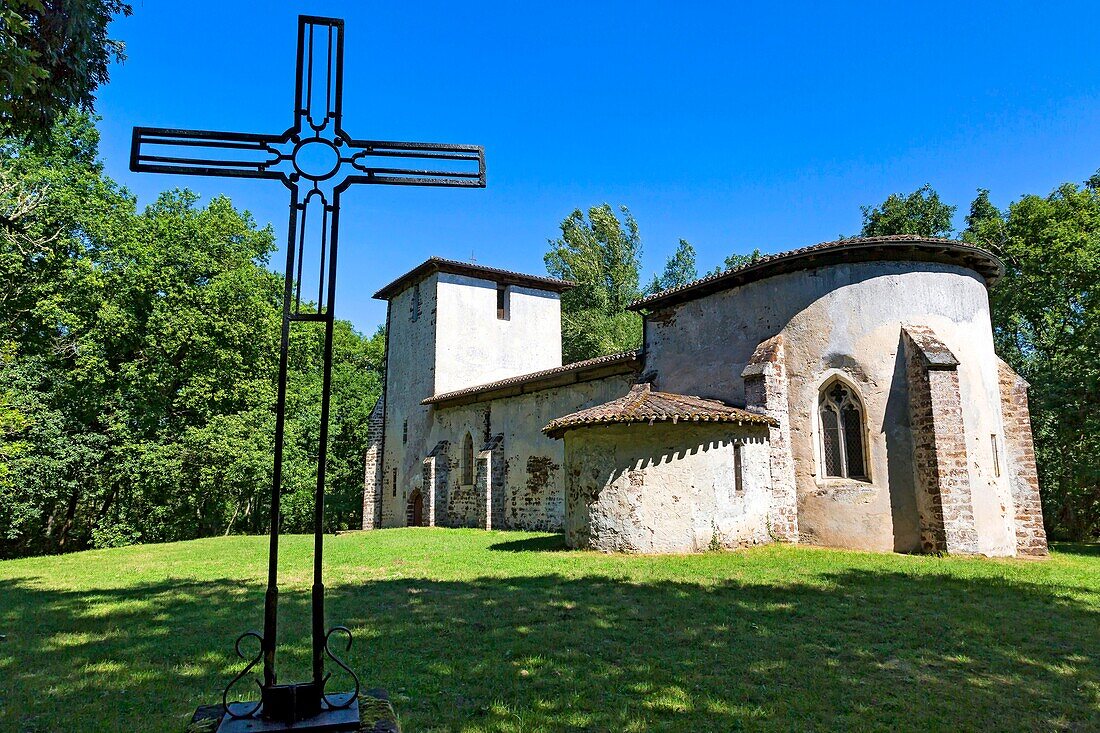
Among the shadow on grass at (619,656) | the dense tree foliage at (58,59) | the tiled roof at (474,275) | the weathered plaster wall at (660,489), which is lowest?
the shadow on grass at (619,656)

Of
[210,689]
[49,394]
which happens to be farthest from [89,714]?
[49,394]

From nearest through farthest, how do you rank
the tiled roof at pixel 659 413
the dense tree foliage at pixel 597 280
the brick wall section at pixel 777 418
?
the tiled roof at pixel 659 413
the brick wall section at pixel 777 418
the dense tree foliage at pixel 597 280

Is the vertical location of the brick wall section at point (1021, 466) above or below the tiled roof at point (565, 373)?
below

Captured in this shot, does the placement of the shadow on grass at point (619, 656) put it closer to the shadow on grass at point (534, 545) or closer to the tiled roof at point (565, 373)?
the shadow on grass at point (534, 545)

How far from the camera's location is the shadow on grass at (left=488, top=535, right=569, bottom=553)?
46.6 feet

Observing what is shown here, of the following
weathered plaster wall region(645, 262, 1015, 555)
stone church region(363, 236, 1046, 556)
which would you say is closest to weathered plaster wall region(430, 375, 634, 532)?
stone church region(363, 236, 1046, 556)

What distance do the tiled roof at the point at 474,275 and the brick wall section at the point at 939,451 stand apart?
16.8 meters

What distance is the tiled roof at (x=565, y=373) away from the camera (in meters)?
17.9

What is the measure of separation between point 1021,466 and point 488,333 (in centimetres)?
1872

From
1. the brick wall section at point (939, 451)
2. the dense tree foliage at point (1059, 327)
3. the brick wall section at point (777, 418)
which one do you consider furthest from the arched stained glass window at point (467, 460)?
the dense tree foliage at point (1059, 327)

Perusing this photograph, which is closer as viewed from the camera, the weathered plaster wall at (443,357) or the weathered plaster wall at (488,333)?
the weathered plaster wall at (443,357)

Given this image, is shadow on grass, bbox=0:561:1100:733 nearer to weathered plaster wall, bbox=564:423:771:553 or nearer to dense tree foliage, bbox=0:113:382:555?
weathered plaster wall, bbox=564:423:771:553

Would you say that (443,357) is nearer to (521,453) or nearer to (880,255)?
(521,453)

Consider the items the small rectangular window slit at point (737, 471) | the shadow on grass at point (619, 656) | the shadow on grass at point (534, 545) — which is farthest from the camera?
the shadow on grass at point (534, 545)
